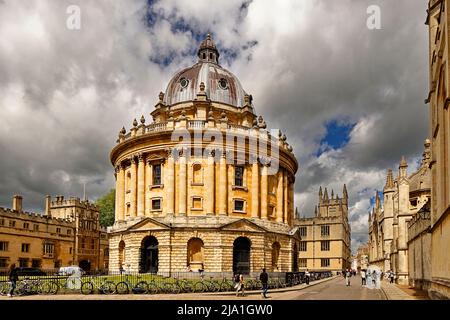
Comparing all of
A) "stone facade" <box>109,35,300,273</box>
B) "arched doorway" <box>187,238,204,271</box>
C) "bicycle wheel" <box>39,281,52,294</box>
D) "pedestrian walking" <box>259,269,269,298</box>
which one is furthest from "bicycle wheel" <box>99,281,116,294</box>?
"arched doorway" <box>187,238,204,271</box>

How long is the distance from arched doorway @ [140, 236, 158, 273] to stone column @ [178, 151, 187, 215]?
4218mm

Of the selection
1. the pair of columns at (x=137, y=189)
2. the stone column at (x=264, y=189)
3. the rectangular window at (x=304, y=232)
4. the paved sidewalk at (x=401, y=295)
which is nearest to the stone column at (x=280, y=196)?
the stone column at (x=264, y=189)

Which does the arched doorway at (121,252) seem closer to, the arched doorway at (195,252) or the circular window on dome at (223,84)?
the arched doorway at (195,252)

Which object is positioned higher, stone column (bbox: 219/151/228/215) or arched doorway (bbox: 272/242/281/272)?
stone column (bbox: 219/151/228/215)

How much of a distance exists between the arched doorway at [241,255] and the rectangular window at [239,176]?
19.9 ft

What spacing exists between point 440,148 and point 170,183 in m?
30.1

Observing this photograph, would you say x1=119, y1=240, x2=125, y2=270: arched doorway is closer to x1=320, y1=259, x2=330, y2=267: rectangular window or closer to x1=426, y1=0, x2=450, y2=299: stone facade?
x1=426, y1=0, x2=450, y2=299: stone facade

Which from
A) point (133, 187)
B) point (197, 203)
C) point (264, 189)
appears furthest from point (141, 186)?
point (264, 189)

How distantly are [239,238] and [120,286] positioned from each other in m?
20.2

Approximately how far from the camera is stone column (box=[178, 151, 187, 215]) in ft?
151

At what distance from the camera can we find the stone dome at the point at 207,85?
56.5m

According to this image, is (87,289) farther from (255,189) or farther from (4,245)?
(4,245)
